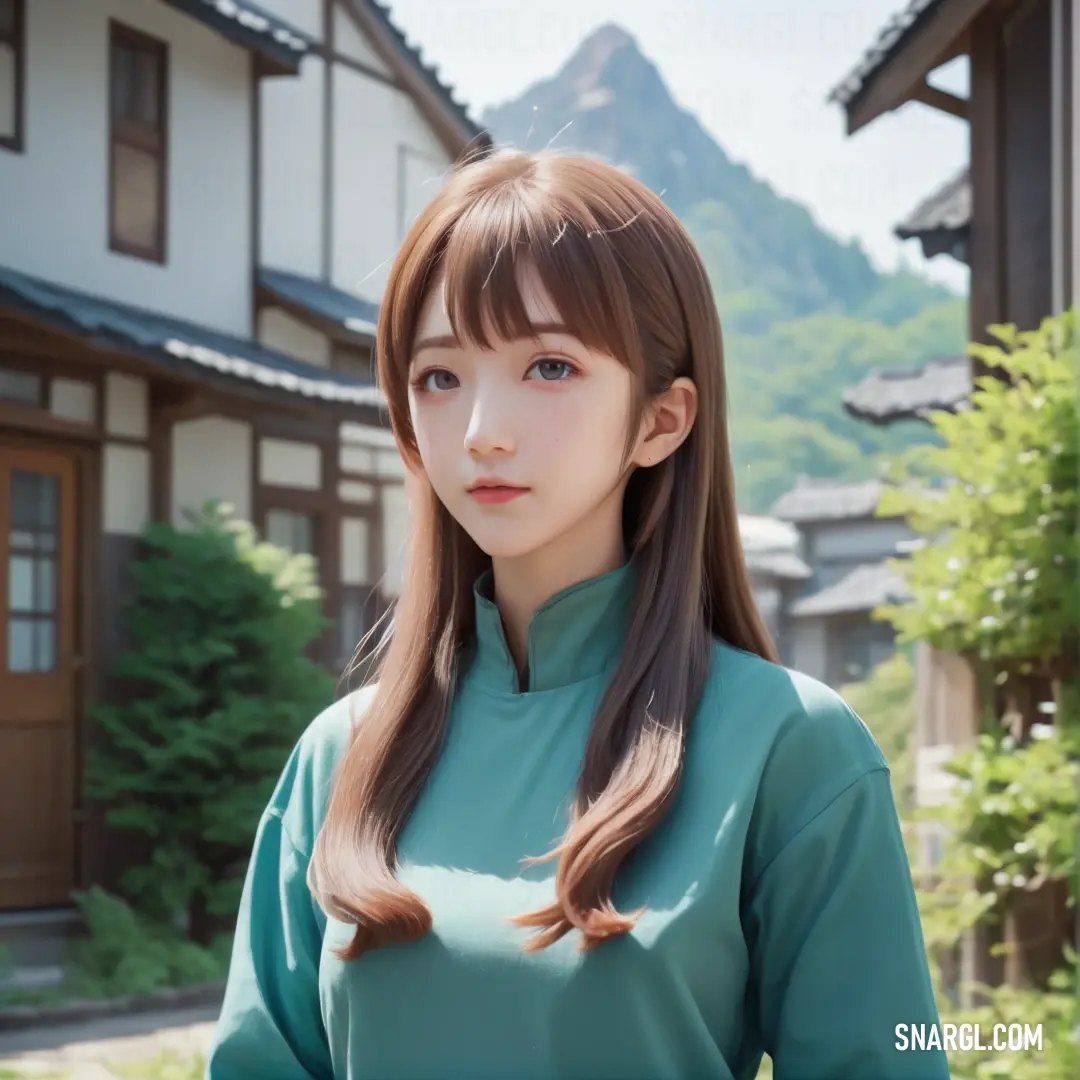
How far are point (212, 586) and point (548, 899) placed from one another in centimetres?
368

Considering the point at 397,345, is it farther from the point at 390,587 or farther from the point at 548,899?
the point at 390,587

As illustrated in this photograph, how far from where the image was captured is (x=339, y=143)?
5203 millimetres

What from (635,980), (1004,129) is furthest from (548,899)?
(1004,129)

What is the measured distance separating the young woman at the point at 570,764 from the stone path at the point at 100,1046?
2.64 metres

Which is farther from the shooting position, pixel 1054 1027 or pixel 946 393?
pixel 946 393

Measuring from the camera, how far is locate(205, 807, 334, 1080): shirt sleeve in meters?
0.94

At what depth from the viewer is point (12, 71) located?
12.1ft

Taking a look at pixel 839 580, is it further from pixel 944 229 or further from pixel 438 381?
pixel 438 381

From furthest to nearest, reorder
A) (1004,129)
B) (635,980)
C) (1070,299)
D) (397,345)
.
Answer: (1004,129) < (1070,299) < (397,345) < (635,980)

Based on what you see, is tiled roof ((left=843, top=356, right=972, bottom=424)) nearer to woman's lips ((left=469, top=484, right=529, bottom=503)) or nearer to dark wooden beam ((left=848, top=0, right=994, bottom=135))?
dark wooden beam ((left=848, top=0, right=994, bottom=135))

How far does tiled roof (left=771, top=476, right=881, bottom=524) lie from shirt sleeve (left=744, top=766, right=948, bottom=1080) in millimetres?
8962

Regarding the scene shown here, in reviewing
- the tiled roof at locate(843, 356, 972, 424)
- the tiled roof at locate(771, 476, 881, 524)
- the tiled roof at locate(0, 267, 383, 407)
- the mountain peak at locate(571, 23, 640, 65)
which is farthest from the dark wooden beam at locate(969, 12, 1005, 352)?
the mountain peak at locate(571, 23, 640, 65)

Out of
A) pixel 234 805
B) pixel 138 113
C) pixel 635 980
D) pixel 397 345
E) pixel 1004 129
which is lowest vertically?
pixel 234 805

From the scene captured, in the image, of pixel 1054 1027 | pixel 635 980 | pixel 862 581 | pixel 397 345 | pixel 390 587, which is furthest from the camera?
pixel 862 581
